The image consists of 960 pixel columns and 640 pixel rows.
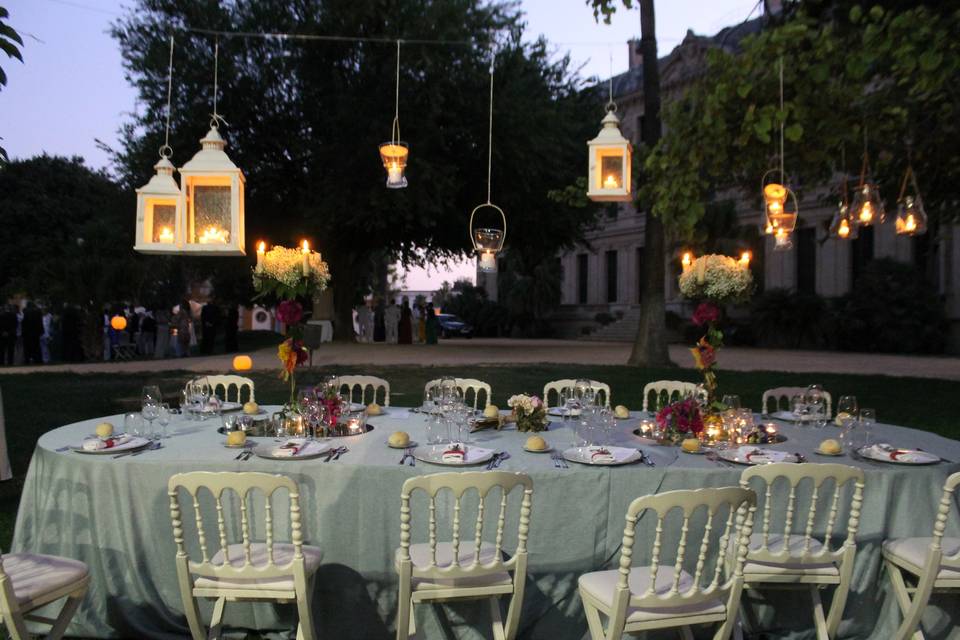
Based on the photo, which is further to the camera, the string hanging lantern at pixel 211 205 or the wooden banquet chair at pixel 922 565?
the string hanging lantern at pixel 211 205

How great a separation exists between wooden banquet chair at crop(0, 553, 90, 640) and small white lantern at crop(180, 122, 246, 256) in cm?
169

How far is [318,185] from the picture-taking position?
17.5 meters

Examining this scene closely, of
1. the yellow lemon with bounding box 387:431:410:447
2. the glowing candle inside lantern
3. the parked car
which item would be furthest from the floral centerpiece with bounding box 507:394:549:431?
the parked car

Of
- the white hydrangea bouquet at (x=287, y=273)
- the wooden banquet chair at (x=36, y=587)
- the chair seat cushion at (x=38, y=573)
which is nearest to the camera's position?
the wooden banquet chair at (x=36, y=587)

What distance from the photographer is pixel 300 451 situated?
3.75 meters

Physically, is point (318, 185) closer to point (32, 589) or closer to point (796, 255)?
point (32, 589)

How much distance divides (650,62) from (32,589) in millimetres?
14006

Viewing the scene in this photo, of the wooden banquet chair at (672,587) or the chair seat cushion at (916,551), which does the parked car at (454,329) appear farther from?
the wooden banquet chair at (672,587)

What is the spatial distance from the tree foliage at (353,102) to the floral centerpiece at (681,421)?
12421 mm

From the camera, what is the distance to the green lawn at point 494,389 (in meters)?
9.14

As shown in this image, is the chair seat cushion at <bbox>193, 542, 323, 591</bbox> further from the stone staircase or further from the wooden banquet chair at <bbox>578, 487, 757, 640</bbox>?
the stone staircase

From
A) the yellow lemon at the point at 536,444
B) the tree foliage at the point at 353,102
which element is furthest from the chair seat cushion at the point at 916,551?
the tree foliage at the point at 353,102

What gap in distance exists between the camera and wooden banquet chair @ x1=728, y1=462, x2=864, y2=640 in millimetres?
3051

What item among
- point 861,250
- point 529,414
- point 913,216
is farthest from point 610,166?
point 861,250
